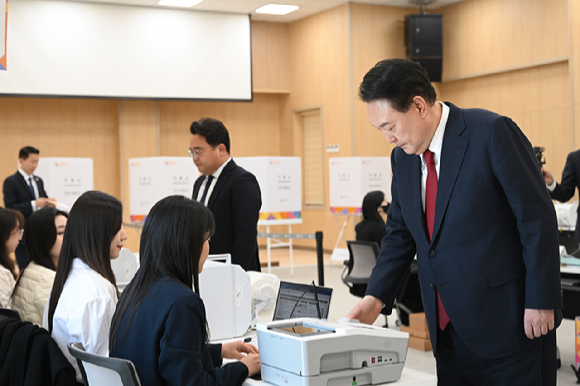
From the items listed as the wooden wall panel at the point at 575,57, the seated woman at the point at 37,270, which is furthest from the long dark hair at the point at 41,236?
the wooden wall panel at the point at 575,57

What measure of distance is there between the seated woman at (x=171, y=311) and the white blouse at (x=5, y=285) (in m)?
1.70

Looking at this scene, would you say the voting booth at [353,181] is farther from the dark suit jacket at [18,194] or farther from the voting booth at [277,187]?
the dark suit jacket at [18,194]

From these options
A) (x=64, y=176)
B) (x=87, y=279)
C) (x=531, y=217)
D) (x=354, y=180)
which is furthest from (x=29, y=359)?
(x=354, y=180)

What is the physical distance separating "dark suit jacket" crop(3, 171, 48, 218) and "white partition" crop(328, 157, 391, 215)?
170 inches

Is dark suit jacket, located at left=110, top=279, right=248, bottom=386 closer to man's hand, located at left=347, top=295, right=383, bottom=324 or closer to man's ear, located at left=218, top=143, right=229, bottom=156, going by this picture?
man's hand, located at left=347, top=295, right=383, bottom=324

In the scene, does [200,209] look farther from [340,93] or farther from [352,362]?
[340,93]

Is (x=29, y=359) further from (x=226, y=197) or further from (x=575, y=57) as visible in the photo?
(x=575, y=57)

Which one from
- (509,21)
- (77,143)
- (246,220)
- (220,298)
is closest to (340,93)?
(509,21)

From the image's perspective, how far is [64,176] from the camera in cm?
869

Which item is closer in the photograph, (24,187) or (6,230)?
(6,230)

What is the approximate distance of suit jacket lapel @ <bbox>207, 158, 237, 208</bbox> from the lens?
3.75 m

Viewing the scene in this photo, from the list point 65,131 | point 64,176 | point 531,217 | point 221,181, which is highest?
point 65,131

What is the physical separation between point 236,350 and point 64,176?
7.11m

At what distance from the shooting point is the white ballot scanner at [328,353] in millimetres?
1689
